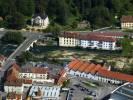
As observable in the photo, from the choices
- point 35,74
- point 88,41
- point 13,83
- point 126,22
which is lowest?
point 13,83

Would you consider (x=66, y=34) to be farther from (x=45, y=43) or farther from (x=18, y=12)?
(x=18, y=12)

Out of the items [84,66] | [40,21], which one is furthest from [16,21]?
[84,66]

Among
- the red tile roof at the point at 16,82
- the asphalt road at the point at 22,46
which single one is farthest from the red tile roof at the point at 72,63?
the red tile roof at the point at 16,82

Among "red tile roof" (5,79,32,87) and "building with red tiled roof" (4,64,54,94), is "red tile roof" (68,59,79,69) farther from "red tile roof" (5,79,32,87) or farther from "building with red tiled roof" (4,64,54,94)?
"red tile roof" (5,79,32,87)

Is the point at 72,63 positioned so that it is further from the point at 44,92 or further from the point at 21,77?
the point at 44,92

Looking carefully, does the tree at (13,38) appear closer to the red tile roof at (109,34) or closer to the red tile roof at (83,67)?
the red tile roof at (109,34)

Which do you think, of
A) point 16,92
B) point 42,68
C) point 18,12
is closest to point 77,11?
point 18,12

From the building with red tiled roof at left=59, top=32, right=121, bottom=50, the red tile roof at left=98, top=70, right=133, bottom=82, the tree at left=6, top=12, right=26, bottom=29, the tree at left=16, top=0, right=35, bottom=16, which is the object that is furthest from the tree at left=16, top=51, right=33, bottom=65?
the tree at left=16, top=0, right=35, bottom=16
